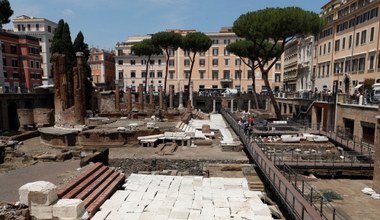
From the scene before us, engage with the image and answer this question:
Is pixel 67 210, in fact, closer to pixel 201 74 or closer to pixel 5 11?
pixel 5 11

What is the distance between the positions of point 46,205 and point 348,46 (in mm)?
38976

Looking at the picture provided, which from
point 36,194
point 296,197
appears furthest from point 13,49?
point 296,197

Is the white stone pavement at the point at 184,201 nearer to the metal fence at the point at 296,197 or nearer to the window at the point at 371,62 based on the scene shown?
the metal fence at the point at 296,197

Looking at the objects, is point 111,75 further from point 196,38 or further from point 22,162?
point 22,162

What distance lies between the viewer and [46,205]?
8547 millimetres

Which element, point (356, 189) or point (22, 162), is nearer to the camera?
point (22, 162)

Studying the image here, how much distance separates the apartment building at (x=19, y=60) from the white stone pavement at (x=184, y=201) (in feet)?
135

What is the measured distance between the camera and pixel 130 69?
7462 centimetres

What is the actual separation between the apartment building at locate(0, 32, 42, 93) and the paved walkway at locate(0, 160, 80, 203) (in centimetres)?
3678

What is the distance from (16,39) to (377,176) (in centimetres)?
5313

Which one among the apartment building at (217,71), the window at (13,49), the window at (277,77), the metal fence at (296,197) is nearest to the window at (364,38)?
the metal fence at (296,197)

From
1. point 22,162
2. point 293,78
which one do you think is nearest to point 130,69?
point 293,78

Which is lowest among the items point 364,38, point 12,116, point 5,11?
point 12,116

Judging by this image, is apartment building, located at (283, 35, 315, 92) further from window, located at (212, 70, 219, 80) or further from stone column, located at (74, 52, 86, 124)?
stone column, located at (74, 52, 86, 124)
